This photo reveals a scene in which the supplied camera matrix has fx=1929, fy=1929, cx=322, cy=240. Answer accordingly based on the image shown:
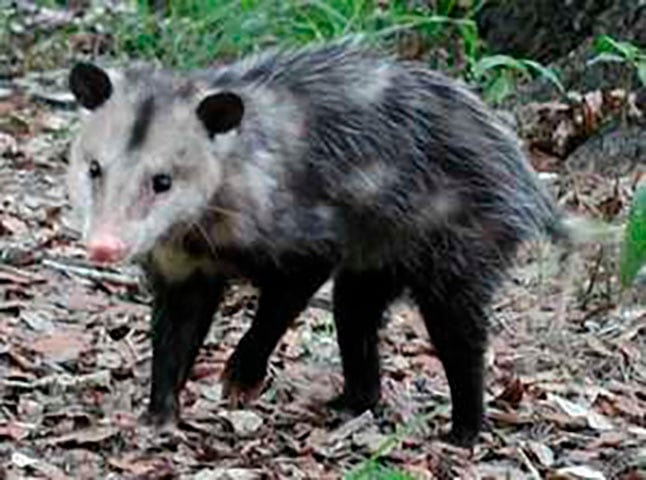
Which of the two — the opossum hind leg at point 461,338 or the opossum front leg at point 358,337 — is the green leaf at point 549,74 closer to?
the opossum front leg at point 358,337

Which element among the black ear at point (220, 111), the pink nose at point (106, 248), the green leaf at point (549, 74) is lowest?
the green leaf at point (549, 74)

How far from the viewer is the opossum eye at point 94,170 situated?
420 cm

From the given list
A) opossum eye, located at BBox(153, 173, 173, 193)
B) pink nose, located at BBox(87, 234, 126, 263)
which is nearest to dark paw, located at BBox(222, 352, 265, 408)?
opossum eye, located at BBox(153, 173, 173, 193)

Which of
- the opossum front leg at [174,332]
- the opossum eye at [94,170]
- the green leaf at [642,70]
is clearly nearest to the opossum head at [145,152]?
the opossum eye at [94,170]

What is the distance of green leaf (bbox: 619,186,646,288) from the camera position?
4.21m

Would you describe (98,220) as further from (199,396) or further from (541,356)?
(541,356)

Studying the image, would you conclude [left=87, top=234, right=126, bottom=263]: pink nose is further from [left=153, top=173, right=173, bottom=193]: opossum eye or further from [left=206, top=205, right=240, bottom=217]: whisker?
[left=206, top=205, right=240, bottom=217]: whisker

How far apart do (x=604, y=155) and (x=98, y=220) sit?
9.24 ft

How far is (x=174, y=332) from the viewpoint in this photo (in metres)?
4.57

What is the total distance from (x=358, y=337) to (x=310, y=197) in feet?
1.77

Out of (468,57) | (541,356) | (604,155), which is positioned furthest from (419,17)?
(541,356)

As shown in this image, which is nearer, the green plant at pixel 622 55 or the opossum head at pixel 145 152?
the opossum head at pixel 145 152

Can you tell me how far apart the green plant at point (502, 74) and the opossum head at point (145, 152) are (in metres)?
2.08

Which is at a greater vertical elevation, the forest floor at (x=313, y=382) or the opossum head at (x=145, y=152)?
the opossum head at (x=145, y=152)
